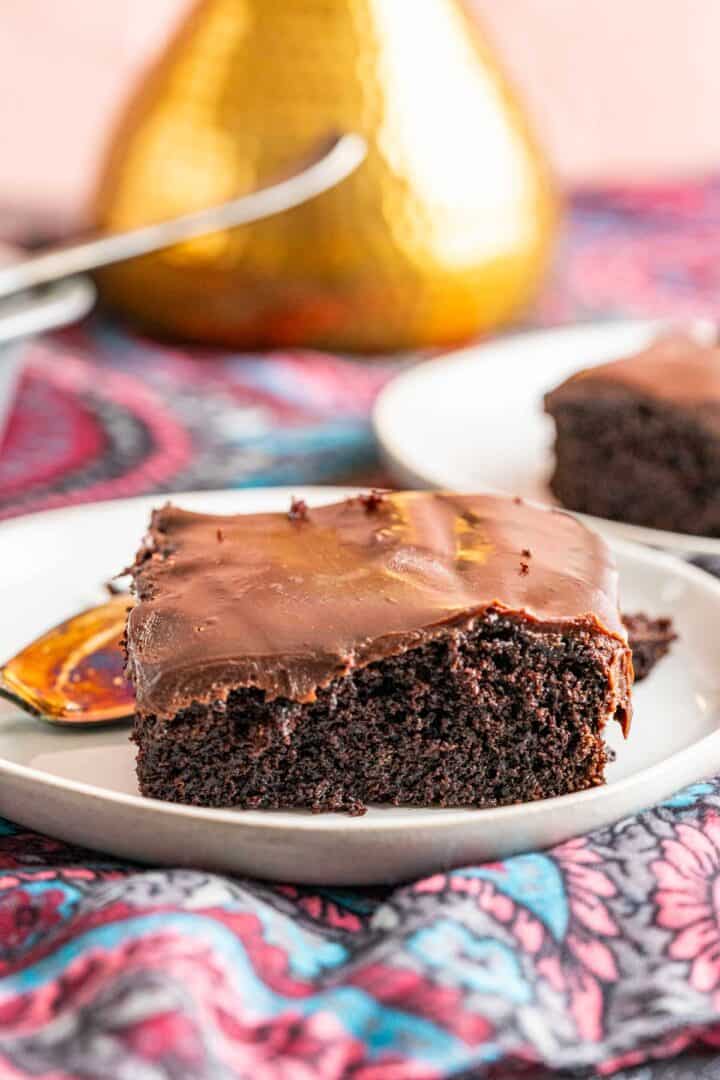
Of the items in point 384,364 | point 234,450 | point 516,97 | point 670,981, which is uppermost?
point 516,97

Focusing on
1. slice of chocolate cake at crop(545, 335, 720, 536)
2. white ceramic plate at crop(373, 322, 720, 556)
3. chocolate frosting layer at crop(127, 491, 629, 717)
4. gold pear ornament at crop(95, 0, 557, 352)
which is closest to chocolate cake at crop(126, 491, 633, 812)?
chocolate frosting layer at crop(127, 491, 629, 717)

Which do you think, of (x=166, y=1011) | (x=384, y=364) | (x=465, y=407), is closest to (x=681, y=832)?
(x=166, y=1011)

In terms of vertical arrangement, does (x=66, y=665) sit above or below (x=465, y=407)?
below

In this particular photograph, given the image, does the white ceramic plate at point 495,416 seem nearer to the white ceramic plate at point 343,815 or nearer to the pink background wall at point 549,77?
the white ceramic plate at point 343,815

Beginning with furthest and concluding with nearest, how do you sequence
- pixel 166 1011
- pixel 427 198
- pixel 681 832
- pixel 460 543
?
pixel 427 198, pixel 460 543, pixel 681 832, pixel 166 1011

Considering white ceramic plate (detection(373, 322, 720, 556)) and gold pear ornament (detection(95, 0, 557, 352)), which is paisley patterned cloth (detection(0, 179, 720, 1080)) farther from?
gold pear ornament (detection(95, 0, 557, 352))

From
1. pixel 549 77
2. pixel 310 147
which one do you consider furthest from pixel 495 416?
pixel 549 77

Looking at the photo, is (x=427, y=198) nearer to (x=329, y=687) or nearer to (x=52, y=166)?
(x=329, y=687)

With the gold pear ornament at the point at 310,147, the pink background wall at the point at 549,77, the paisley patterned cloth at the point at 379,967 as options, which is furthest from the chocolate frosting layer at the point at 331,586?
the pink background wall at the point at 549,77
